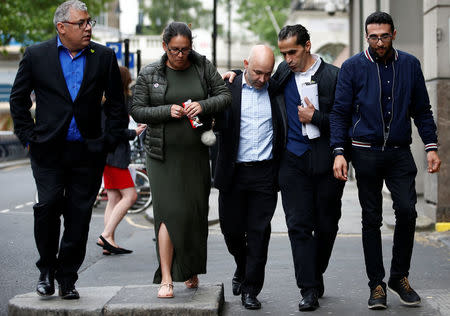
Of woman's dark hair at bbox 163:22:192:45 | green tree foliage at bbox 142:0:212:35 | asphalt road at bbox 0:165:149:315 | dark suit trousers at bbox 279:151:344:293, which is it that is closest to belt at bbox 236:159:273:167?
dark suit trousers at bbox 279:151:344:293

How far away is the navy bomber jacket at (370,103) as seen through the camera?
5.66 metres

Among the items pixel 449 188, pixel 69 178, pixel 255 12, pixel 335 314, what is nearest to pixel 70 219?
pixel 69 178

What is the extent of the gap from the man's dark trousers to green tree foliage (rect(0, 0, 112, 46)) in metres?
28.1

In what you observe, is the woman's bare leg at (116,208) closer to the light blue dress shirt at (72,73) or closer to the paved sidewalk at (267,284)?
the paved sidewalk at (267,284)

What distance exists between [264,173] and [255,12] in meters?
59.6

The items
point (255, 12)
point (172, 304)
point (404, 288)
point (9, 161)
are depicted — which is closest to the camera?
point (172, 304)

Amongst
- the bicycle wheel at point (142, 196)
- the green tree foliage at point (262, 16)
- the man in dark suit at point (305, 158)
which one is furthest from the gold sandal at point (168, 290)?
the green tree foliage at point (262, 16)

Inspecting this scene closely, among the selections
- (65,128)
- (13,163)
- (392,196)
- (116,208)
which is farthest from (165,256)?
(13,163)

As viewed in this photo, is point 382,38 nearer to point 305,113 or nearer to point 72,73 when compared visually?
point 305,113

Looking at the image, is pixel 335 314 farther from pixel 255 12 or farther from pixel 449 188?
pixel 255 12

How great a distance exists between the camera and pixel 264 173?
5883 millimetres

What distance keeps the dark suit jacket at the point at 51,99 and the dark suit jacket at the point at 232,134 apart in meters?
0.78

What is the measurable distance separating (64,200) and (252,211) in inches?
49.7

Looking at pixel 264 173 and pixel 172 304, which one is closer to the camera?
pixel 172 304
